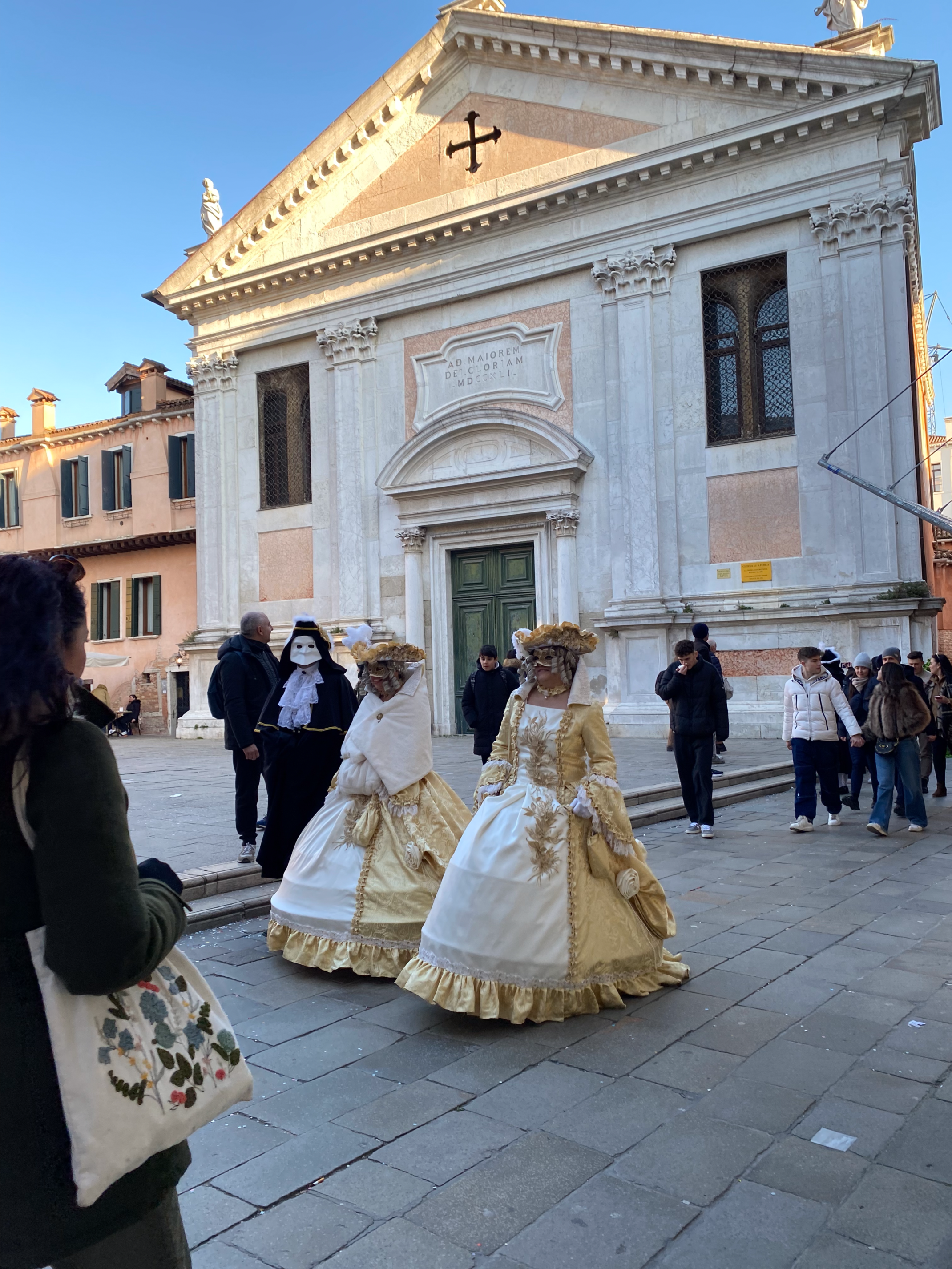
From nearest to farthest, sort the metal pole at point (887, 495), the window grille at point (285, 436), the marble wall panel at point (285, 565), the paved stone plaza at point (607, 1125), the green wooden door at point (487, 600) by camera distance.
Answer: the paved stone plaza at point (607, 1125) < the metal pole at point (887, 495) < the green wooden door at point (487, 600) < the marble wall panel at point (285, 565) < the window grille at point (285, 436)

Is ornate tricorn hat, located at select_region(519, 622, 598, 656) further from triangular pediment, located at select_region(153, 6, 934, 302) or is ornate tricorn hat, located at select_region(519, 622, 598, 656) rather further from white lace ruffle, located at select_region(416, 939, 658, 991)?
triangular pediment, located at select_region(153, 6, 934, 302)

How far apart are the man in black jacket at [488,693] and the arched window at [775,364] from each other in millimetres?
8790

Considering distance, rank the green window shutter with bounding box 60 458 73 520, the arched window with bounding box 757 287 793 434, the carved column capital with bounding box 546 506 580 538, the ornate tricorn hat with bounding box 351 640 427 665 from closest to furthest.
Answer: the ornate tricorn hat with bounding box 351 640 427 665
the arched window with bounding box 757 287 793 434
the carved column capital with bounding box 546 506 580 538
the green window shutter with bounding box 60 458 73 520

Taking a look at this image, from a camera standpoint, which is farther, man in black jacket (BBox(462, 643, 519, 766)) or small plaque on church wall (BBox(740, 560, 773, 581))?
small plaque on church wall (BBox(740, 560, 773, 581))

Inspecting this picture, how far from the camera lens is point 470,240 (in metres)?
18.4

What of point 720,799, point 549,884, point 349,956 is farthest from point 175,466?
point 549,884

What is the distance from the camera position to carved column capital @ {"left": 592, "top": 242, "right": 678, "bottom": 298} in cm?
1672

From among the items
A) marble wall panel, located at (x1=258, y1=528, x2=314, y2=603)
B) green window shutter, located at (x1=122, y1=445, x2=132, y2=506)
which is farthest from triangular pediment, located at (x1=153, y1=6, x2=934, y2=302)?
green window shutter, located at (x1=122, y1=445, x2=132, y2=506)

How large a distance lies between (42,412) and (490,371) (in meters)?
18.1

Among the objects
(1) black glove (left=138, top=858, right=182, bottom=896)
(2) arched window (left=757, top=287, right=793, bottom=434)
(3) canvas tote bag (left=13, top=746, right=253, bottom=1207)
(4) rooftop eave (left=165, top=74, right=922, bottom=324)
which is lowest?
(3) canvas tote bag (left=13, top=746, right=253, bottom=1207)

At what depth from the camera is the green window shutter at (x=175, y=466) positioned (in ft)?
86.5

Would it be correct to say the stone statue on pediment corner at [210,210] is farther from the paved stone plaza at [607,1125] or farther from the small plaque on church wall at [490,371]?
the paved stone plaza at [607,1125]

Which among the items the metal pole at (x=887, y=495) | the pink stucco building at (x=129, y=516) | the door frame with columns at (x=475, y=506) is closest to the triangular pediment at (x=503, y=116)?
the door frame with columns at (x=475, y=506)

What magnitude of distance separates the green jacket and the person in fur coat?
8.08m
